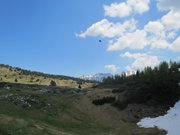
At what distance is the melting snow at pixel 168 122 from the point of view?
42481 millimetres

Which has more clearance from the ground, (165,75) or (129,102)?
(165,75)

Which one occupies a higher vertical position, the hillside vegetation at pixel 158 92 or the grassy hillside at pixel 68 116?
the hillside vegetation at pixel 158 92

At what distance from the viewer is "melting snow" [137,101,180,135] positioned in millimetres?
42481

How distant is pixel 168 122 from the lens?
150 ft

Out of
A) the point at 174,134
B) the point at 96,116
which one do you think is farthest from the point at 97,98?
the point at 174,134

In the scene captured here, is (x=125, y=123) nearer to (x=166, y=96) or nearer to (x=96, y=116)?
(x=96, y=116)

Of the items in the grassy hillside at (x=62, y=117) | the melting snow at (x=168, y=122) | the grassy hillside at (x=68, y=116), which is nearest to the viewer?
the grassy hillside at (x=62, y=117)

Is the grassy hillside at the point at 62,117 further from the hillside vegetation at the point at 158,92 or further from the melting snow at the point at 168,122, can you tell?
the hillside vegetation at the point at 158,92

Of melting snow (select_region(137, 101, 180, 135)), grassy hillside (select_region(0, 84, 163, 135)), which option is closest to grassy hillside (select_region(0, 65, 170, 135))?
grassy hillside (select_region(0, 84, 163, 135))

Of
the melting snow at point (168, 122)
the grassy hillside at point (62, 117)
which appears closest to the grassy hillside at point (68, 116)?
the grassy hillside at point (62, 117)

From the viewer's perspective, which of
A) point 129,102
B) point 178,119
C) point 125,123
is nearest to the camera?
point 178,119

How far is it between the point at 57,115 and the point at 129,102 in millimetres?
13839

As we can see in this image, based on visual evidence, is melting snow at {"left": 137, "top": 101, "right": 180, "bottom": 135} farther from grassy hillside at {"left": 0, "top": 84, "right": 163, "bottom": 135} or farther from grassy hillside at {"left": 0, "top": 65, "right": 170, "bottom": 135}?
grassy hillside at {"left": 0, "top": 84, "right": 163, "bottom": 135}

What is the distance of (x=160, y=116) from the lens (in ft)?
163
